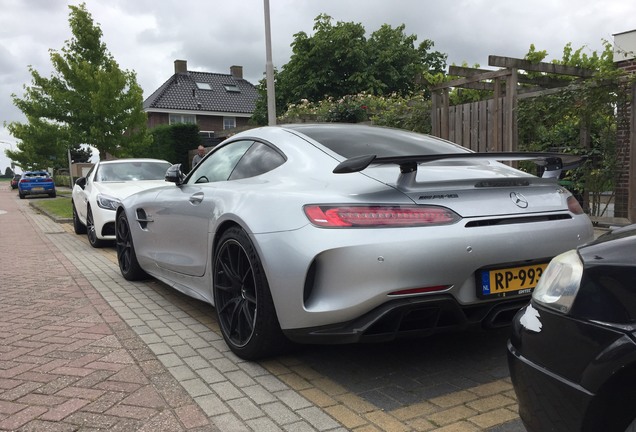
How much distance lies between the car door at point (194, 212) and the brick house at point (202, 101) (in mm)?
36865

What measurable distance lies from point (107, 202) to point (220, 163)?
181 inches

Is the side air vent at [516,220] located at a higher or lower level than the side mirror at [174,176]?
lower

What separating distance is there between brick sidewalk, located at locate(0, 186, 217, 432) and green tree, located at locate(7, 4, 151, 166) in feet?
41.6

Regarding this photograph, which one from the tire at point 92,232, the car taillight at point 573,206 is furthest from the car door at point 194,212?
the tire at point 92,232

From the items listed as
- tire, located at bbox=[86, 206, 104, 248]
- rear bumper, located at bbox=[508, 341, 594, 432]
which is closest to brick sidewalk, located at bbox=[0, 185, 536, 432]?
rear bumper, located at bbox=[508, 341, 594, 432]

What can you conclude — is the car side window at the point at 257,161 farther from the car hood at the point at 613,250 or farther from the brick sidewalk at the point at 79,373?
the car hood at the point at 613,250

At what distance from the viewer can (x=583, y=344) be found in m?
1.56

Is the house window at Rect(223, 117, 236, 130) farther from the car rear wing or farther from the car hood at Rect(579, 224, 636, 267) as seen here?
the car hood at Rect(579, 224, 636, 267)

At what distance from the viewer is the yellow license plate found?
2709 millimetres

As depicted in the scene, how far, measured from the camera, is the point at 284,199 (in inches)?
117

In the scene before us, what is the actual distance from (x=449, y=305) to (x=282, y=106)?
99.9 feet

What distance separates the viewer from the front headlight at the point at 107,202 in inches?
318

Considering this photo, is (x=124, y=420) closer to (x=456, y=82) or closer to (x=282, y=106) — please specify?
(x=456, y=82)

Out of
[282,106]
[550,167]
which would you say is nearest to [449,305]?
[550,167]
